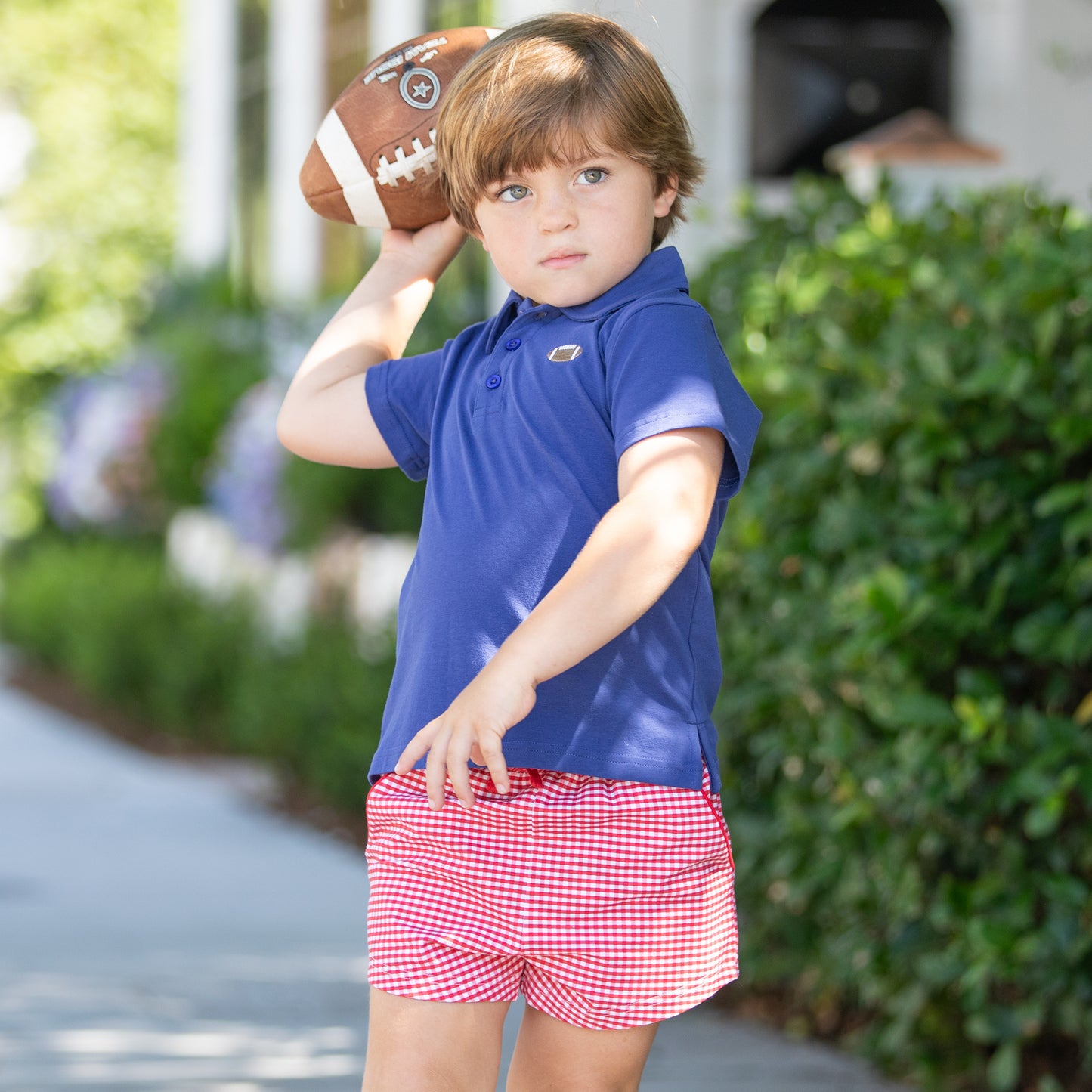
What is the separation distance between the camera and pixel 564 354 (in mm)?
2191

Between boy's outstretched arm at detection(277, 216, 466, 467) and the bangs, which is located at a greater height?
the bangs

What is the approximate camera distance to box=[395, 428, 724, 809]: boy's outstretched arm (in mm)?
1881

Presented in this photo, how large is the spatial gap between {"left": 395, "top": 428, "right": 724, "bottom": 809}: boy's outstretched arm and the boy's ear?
36 centimetres

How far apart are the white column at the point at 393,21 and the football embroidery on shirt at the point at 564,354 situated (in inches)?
311

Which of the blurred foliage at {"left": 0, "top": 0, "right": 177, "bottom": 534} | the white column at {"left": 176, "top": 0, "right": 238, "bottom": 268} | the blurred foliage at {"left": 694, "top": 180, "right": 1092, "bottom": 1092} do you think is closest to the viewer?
the blurred foliage at {"left": 694, "top": 180, "right": 1092, "bottom": 1092}

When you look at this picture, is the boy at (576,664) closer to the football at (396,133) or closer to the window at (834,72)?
the football at (396,133)

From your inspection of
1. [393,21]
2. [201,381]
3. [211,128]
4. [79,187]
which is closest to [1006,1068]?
[393,21]

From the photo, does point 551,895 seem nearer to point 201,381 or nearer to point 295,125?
point 201,381

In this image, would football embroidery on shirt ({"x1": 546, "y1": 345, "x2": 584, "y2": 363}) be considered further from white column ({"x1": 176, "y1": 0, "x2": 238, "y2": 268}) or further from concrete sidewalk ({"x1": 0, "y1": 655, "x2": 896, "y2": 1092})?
white column ({"x1": 176, "y1": 0, "x2": 238, "y2": 268})

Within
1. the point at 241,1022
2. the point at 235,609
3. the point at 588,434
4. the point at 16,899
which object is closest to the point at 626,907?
the point at 588,434

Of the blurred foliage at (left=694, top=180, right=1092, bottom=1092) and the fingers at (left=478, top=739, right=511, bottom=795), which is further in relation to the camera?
the blurred foliage at (left=694, top=180, right=1092, bottom=1092)

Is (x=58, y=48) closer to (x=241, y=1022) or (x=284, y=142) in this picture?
(x=284, y=142)

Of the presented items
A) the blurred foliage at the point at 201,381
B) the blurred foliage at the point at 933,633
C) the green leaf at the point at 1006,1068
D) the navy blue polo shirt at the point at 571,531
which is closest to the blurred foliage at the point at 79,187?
the blurred foliage at the point at 201,381

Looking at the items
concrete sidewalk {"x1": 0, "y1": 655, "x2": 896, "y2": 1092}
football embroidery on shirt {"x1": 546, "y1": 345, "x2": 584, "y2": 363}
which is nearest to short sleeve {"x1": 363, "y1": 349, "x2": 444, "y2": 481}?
football embroidery on shirt {"x1": 546, "y1": 345, "x2": 584, "y2": 363}
